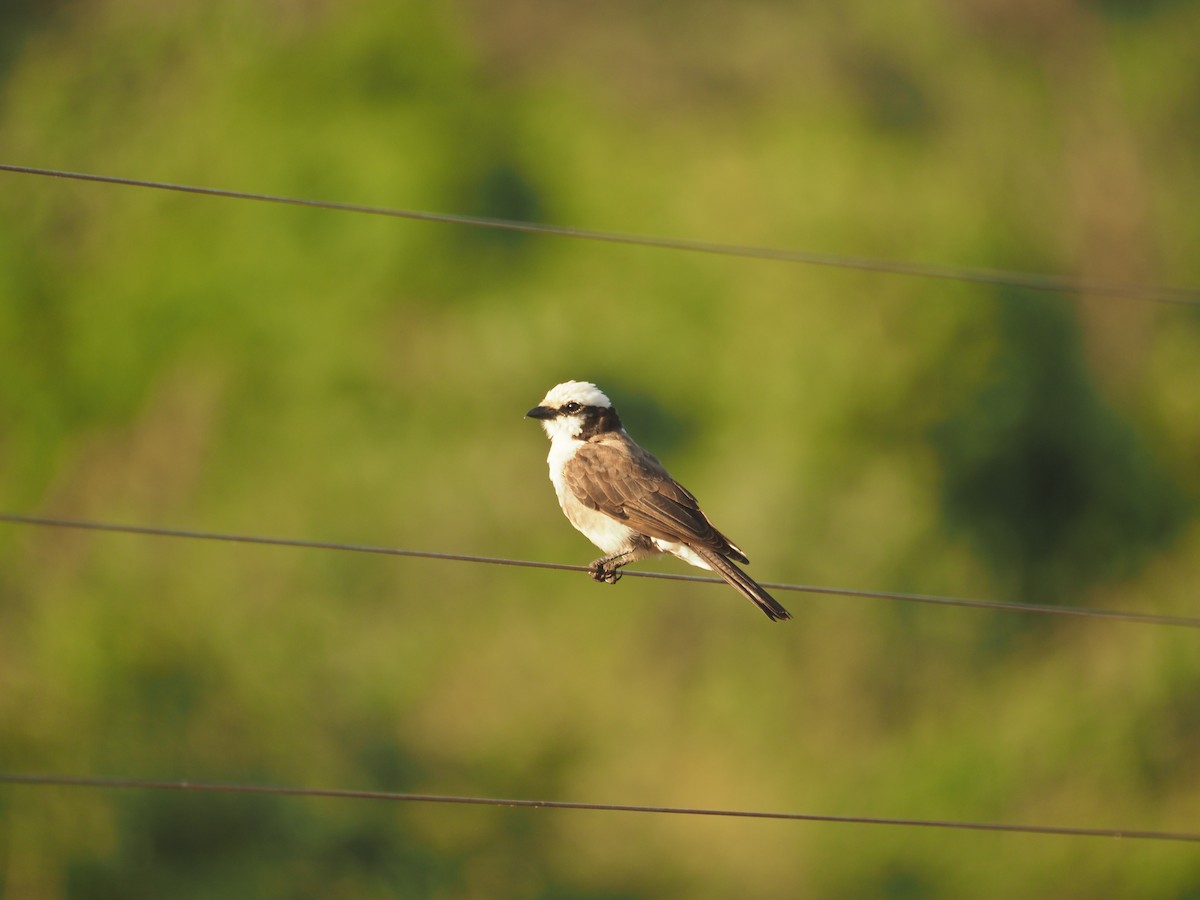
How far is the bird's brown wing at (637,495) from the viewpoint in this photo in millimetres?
6164

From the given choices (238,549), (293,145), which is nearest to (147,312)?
(293,145)

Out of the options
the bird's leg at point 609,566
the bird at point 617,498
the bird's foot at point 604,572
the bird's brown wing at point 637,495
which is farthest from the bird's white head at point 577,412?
the bird's foot at point 604,572

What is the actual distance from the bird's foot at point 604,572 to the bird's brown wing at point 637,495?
0.65 feet

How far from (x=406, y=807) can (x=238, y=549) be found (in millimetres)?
3182

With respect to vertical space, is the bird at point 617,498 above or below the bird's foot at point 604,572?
above

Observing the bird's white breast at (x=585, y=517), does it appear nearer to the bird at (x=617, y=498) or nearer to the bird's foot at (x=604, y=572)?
the bird at (x=617, y=498)

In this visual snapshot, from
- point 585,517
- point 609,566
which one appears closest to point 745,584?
point 609,566

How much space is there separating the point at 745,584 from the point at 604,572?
0.61 metres

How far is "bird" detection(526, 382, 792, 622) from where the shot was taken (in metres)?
6.13

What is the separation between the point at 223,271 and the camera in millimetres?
18359

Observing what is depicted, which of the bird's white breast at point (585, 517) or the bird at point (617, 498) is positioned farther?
the bird's white breast at point (585, 517)

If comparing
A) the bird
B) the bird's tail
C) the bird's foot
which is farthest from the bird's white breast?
the bird's tail

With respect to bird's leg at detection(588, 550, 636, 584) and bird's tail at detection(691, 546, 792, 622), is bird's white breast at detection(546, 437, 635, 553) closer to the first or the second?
bird's leg at detection(588, 550, 636, 584)

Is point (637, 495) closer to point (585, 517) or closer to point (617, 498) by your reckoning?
point (617, 498)
